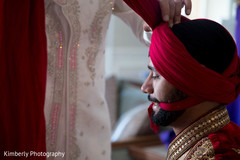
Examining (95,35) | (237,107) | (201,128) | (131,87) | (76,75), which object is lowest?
(131,87)

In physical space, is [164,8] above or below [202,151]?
above

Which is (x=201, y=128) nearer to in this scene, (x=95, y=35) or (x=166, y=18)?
(x=166, y=18)

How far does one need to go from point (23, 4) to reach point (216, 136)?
66cm

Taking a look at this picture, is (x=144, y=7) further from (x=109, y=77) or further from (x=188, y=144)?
(x=109, y=77)

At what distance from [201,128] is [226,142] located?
80 mm

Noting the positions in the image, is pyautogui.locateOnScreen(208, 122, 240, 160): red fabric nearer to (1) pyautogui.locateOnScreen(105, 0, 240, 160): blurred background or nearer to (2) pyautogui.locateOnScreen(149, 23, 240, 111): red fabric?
(2) pyautogui.locateOnScreen(149, 23, 240, 111): red fabric

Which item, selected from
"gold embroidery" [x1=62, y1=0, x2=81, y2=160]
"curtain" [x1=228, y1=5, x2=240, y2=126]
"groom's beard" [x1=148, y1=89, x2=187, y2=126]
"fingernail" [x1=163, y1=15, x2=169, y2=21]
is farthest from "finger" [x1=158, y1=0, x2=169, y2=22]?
"curtain" [x1=228, y1=5, x2=240, y2=126]

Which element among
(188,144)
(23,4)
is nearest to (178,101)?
(188,144)

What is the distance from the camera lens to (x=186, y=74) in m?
0.87

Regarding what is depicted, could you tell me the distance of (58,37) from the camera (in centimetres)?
110

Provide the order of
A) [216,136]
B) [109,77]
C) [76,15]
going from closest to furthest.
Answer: [216,136] < [76,15] < [109,77]

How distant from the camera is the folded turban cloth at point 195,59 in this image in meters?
0.87

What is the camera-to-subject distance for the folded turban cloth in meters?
0.87

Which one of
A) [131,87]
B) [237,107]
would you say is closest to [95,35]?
[237,107]
